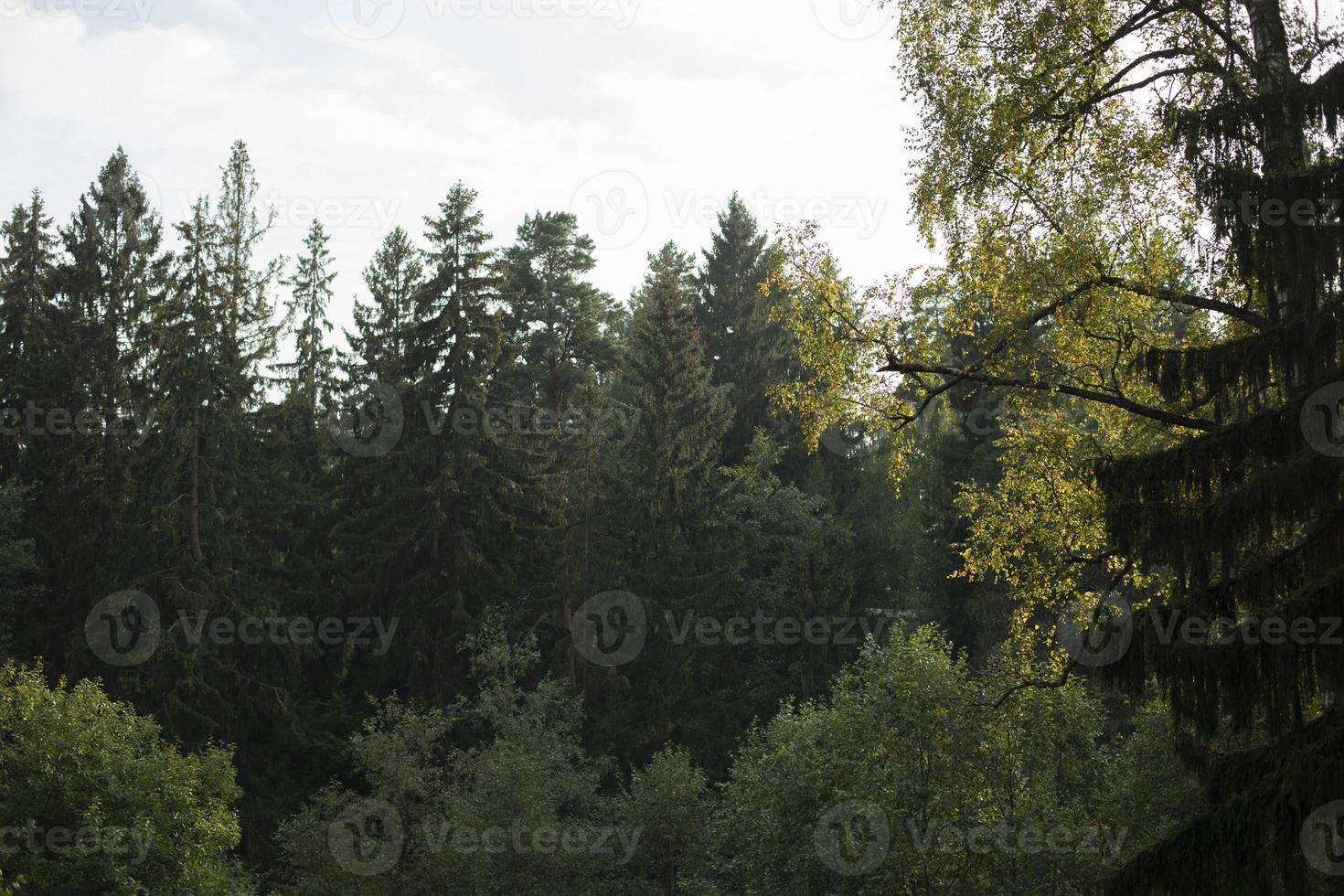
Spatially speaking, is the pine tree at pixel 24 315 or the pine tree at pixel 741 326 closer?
the pine tree at pixel 24 315

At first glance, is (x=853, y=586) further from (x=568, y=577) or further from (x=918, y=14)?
(x=918, y=14)

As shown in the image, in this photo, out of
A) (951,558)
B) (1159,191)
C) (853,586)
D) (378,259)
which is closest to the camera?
(1159,191)

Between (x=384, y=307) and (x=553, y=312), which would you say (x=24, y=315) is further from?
(x=553, y=312)

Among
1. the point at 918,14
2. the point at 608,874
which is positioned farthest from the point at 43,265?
the point at 918,14

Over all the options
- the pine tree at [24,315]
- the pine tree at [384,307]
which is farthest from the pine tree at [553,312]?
the pine tree at [24,315]

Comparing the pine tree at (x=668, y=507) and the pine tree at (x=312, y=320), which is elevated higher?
the pine tree at (x=312, y=320)

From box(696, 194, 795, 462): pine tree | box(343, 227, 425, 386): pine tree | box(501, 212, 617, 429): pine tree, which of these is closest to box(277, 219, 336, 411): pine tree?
box(343, 227, 425, 386): pine tree

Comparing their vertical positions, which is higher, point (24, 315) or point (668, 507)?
point (24, 315)

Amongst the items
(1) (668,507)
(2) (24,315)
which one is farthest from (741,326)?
(2) (24,315)

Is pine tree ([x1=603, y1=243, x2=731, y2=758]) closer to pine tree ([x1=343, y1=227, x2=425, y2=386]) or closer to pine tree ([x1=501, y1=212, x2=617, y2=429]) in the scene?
pine tree ([x1=501, y1=212, x2=617, y2=429])

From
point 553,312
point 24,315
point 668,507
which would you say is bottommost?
point 668,507

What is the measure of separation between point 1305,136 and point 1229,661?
382cm

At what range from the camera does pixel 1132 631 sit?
764 cm

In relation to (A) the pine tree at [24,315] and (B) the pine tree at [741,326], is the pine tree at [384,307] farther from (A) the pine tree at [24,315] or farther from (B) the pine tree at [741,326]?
(B) the pine tree at [741,326]
